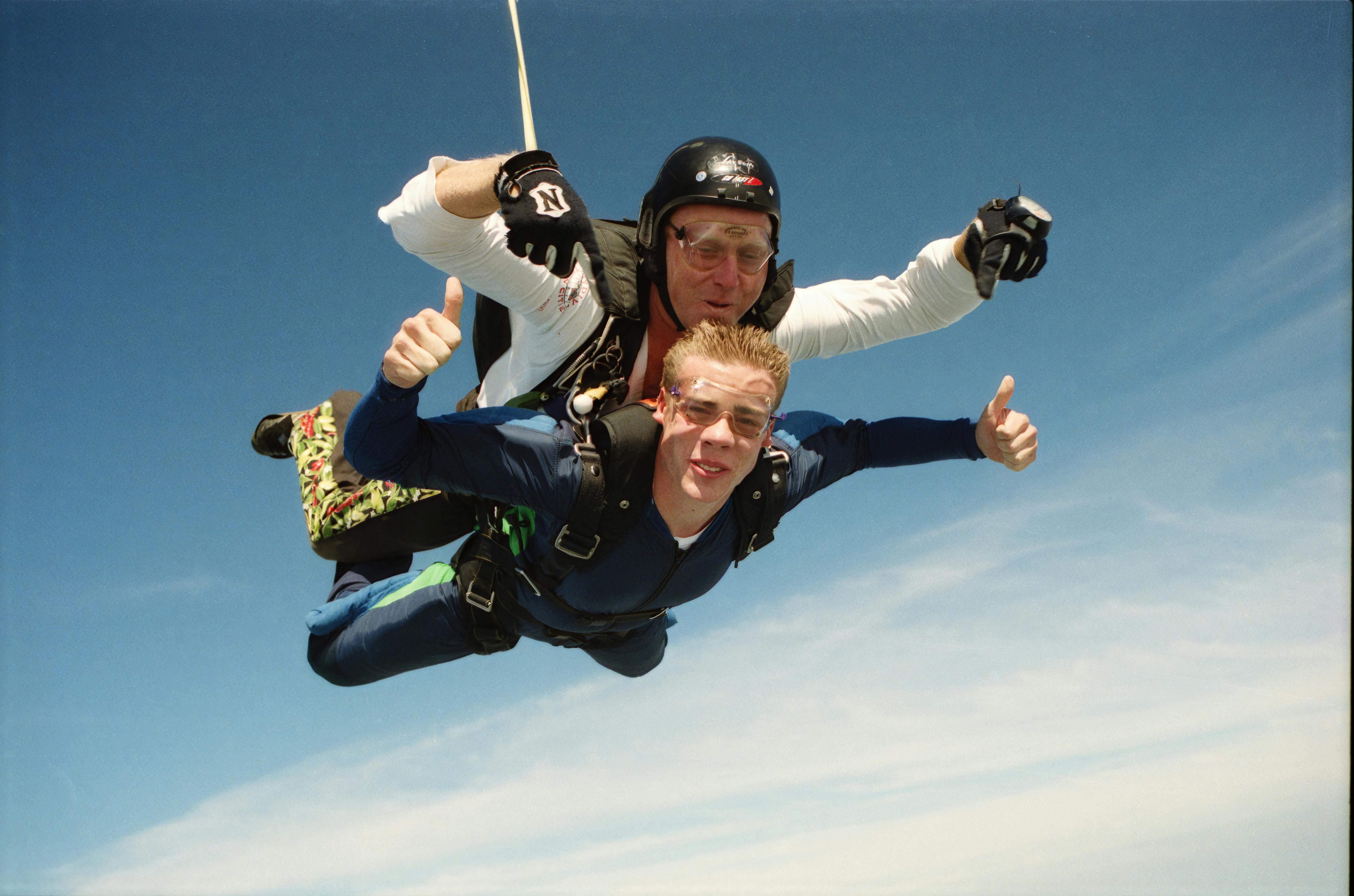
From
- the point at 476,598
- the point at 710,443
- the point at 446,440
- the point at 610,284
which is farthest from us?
the point at 476,598

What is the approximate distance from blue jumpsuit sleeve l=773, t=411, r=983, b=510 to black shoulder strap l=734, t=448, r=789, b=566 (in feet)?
0.52

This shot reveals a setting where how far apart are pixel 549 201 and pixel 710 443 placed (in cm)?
86

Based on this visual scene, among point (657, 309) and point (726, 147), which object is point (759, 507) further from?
point (726, 147)

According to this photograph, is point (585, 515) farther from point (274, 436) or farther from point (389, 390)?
point (274, 436)

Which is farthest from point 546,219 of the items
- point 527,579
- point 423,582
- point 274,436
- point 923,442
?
point 274,436

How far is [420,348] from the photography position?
2695 mm

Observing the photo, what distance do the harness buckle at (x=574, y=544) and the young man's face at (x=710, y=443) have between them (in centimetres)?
29

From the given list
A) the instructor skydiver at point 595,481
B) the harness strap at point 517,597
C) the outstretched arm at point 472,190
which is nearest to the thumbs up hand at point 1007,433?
the instructor skydiver at point 595,481

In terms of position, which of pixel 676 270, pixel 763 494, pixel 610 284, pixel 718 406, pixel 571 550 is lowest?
pixel 571 550

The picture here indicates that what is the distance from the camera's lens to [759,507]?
3518mm

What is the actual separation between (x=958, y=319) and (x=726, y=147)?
109cm

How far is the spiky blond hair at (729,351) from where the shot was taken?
3.42 metres

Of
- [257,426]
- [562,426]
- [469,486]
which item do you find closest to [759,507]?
[562,426]

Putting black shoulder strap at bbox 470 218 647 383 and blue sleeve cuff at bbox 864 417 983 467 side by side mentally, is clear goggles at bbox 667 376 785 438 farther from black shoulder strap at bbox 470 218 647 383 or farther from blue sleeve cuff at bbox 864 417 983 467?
blue sleeve cuff at bbox 864 417 983 467
